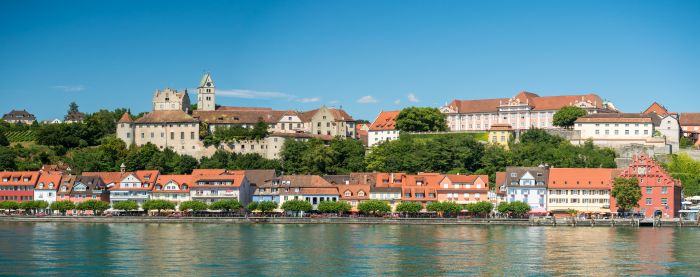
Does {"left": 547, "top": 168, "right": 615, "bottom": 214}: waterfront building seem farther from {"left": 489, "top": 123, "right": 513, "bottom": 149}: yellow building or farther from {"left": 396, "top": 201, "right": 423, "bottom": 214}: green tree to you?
{"left": 489, "top": 123, "right": 513, "bottom": 149}: yellow building

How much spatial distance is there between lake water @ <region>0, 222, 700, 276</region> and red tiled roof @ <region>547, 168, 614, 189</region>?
26.1ft

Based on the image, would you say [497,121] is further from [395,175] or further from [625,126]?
[395,175]

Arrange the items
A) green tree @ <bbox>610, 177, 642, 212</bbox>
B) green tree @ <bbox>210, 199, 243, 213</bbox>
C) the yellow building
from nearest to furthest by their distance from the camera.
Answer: green tree @ <bbox>610, 177, 642, 212</bbox> → green tree @ <bbox>210, 199, 243, 213</bbox> → the yellow building

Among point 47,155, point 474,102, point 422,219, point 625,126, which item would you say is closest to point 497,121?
point 474,102

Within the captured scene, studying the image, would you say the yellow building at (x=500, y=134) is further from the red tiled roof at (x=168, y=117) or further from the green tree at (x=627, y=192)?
the red tiled roof at (x=168, y=117)

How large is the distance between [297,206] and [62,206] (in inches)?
798

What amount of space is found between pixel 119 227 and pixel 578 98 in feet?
182

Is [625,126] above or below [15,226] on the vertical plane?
above

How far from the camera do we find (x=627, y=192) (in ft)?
271

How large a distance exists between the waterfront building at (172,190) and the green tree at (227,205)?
477 cm

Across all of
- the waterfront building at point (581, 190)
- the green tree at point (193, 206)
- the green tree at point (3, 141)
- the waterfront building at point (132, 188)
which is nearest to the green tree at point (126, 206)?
the waterfront building at point (132, 188)

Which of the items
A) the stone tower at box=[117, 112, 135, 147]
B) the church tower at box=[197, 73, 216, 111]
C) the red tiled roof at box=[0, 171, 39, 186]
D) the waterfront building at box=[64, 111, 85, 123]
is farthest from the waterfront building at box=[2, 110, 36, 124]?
the red tiled roof at box=[0, 171, 39, 186]

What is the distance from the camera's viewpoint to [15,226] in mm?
80875

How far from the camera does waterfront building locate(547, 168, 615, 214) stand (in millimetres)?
86500
